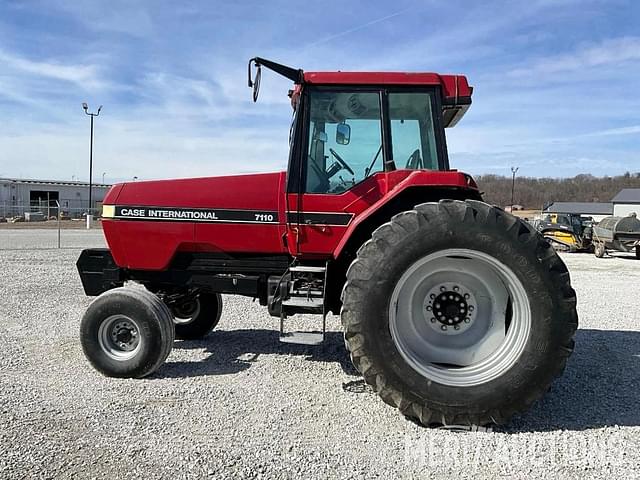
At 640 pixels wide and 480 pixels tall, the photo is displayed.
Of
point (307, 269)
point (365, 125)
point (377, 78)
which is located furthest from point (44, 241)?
point (377, 78)

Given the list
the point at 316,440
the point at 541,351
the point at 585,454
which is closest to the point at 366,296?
the point at 316,440

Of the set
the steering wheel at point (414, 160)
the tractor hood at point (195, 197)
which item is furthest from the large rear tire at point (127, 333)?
the steering wheel at point (414, 160)

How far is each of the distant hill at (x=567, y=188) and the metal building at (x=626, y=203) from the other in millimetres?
30252

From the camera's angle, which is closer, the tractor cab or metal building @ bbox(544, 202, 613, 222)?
the tractor cab

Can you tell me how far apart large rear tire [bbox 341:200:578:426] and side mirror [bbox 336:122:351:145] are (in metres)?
1.05

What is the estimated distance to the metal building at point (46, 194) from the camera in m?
46.5

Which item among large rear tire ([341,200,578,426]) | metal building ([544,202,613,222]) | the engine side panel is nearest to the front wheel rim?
the engine side panel

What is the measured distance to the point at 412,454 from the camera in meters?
3.14

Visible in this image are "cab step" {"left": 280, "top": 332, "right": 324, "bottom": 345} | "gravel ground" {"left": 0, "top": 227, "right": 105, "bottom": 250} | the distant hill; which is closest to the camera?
"cab step" {"left": 280, "top": 332, "right": 324, "bottom": 345}

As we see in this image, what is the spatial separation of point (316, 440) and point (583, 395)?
231cm

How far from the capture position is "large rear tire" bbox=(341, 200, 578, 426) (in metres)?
3.43

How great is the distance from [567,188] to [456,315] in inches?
4245

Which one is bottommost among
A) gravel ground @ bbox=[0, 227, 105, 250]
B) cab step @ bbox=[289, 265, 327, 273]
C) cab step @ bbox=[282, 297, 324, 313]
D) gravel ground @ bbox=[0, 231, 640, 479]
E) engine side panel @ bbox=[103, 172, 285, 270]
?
gravel ground @ bbox=[0, 231, 640, 479]

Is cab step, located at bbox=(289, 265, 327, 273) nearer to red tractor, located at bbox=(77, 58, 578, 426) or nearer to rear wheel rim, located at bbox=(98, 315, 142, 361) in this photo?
red tractor, located at bbox=(77, 58, 578, 426)
